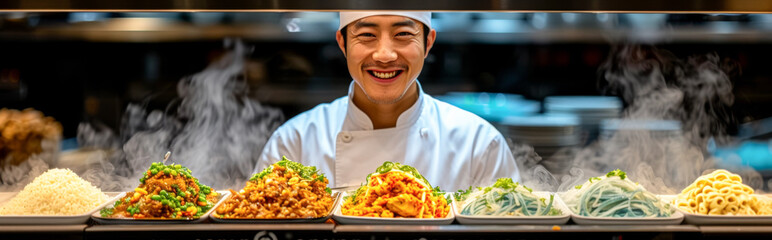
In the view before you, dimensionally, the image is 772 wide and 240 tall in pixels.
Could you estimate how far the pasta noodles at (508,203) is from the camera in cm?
185

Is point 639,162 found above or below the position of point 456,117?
below

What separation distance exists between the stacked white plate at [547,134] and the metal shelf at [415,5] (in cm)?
210

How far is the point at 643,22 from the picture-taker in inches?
135

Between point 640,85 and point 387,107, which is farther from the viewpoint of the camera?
point 640,85

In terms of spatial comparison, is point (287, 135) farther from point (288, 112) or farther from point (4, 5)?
point (4, 5)

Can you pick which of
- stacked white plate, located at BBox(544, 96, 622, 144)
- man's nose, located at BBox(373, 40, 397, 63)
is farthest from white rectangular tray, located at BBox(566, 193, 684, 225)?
stacked white plate, located at BBox(544, 96, 622, 144)

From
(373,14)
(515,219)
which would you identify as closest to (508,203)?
(515,219)

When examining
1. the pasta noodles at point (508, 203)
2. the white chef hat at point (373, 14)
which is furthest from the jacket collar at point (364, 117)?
the pasta noodles at point (508, 203)

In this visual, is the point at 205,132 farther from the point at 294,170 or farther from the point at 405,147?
the point at 294,170

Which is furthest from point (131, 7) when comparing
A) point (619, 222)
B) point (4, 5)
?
point (619, 222)

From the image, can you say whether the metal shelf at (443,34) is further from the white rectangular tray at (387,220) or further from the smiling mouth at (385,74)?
the white rectangular tray at (387,220)

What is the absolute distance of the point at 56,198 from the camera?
6.29ft

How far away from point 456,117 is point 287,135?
0.88m

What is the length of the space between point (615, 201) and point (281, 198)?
1028 mm
